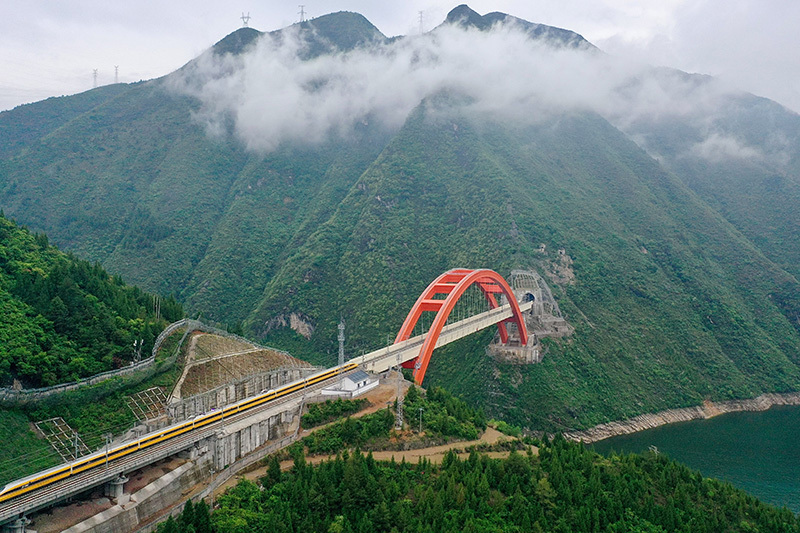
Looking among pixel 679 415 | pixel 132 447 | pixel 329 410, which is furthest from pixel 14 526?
pixel 679 415

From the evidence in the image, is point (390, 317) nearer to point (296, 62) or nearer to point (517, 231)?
point (517, 231)

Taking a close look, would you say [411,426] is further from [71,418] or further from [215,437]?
[71,418]

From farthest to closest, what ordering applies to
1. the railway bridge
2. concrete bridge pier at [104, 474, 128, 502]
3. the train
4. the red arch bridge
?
the red arch bridge
concrete bridge pier at [104, 474, 128, 502]
the railway bridge
the train

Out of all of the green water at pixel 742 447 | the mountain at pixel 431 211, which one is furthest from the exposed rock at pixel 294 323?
the green water at pixel 742 447

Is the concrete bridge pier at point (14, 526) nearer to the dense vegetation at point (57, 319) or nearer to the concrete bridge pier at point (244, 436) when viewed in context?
the dense vegetation at point (57, 319)

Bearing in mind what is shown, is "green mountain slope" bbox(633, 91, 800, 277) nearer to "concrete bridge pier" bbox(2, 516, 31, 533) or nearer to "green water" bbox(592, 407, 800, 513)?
"green water" bbox(592, 407, 800, 513)

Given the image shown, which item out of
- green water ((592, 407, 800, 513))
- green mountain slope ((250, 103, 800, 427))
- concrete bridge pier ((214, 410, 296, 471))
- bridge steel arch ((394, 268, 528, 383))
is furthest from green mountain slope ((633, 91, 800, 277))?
concrete bridge pier ((214, 410, 296, 471))

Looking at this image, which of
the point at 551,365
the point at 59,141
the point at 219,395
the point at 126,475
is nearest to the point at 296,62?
the point at 59,141
